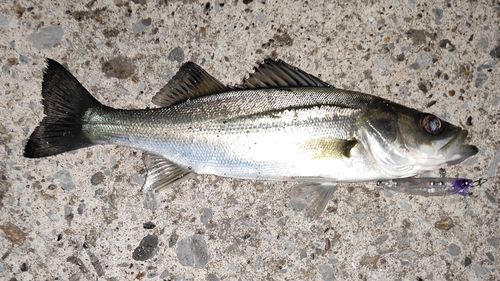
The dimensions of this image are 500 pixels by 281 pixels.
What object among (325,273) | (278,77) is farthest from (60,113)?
(325,273)

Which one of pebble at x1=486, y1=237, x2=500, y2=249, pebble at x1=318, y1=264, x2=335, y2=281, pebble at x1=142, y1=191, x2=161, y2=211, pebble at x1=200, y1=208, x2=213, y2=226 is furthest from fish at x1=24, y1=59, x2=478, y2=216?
pebble at x1=486, y1=237, x2=500, y2=249

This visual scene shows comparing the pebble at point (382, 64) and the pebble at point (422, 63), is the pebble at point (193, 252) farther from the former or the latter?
the pebble at point (422, 63)

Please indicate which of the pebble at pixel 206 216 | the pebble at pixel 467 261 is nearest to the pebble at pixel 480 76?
the pebble at pixel 467 261

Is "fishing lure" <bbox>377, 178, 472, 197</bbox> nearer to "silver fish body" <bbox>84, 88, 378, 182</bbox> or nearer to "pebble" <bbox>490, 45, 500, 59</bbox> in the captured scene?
"silver fish body" <bbox>84, 88, 378, 182</bbox>

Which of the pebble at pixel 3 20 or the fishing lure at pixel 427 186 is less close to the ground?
the pebble at pixel 3 20

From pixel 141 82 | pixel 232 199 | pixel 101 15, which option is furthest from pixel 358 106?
pixel 101 15

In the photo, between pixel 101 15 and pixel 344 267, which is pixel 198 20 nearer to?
pixel 101 15
